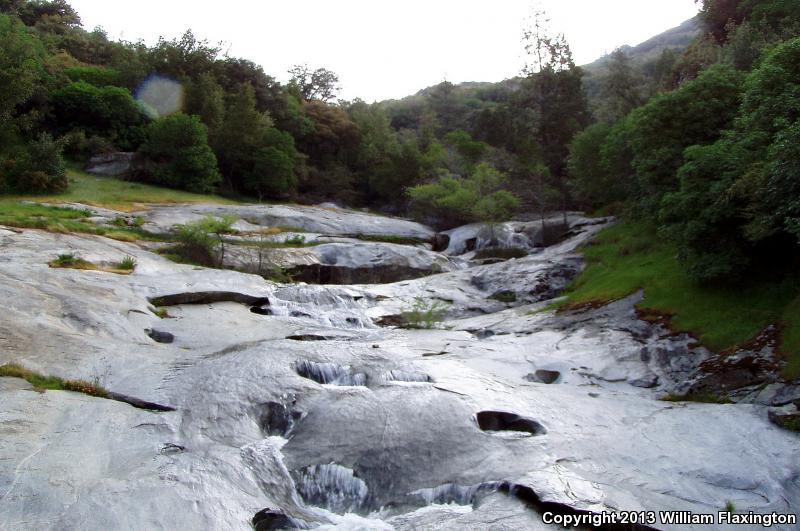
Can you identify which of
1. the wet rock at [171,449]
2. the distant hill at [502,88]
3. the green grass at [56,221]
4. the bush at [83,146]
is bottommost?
the wet rock at [171,449]

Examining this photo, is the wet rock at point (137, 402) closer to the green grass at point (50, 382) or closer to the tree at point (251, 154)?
the green grass at point (50, 382)

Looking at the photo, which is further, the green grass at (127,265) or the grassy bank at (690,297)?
the green grass at (127,265)

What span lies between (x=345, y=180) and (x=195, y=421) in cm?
4812

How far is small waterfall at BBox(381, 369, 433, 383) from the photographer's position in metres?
14.0

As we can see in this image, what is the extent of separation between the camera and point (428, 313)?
22328mm

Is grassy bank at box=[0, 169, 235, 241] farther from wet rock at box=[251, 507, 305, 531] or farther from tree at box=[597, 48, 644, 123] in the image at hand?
tree at box=[597, 48, 644, 123]

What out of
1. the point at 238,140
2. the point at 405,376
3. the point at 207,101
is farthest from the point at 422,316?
the point at 207,101

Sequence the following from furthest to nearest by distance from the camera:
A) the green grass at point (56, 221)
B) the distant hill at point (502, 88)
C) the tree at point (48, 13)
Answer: the distant hill at point (502, 88) → the tree at point (48, 13) → the green grass at point (56, 221)

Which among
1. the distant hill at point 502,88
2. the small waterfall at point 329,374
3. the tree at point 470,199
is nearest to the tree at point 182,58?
the tree at point 470,199

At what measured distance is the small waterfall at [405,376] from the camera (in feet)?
45.9

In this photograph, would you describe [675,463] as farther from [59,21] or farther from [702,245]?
[59,21]

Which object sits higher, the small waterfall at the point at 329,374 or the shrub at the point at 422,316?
the small waterfall at the point at 329,374

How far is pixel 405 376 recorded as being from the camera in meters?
14.2

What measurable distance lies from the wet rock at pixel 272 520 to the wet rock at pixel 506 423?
4.53 m
